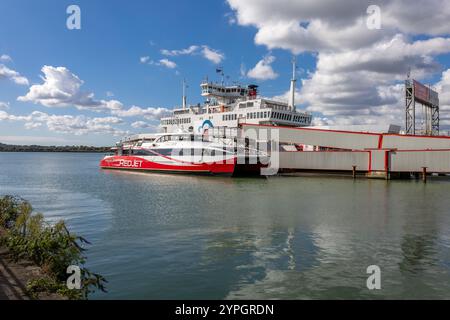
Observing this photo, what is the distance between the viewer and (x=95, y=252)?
11.4m

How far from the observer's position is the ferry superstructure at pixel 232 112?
5606 cm

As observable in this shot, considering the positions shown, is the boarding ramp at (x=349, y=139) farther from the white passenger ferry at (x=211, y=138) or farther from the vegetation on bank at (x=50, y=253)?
the vegetation on bank at (x=50, y=253)

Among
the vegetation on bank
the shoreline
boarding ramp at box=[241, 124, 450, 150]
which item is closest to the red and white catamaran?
boarding ramp at box=[241, 124, 450, 150]

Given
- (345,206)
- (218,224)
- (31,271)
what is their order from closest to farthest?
(31,271) → (218,224) → (345,206)

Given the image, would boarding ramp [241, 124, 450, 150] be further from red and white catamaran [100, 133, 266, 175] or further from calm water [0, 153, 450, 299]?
calm water [0, 153, 450, 299]

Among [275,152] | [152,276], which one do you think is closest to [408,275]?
[152,276]

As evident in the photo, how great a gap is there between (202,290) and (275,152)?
3989 cm

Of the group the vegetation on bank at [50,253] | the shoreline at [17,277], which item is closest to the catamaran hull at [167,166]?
the vegetation on bank at [50,253]

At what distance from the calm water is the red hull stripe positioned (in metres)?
17.8

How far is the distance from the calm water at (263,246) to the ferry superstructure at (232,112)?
1239 inches

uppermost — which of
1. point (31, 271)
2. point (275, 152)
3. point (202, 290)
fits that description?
point (275, 152)

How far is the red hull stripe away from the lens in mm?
40750
